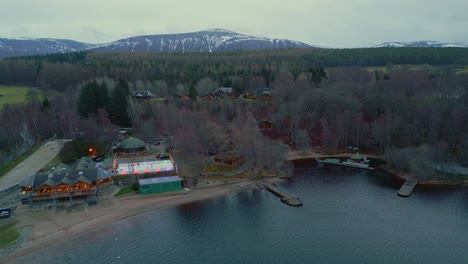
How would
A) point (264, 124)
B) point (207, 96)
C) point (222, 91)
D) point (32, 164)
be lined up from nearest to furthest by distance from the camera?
point (32, 164) < point (264, 124) < point (207, 96) < point (222, 91)

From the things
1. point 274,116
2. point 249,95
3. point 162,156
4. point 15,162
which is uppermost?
point 249,95

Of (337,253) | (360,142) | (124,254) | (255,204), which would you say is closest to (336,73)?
(360,142)

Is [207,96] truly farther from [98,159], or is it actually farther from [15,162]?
[15,162]

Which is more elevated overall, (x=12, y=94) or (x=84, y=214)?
(x=12, y=94)

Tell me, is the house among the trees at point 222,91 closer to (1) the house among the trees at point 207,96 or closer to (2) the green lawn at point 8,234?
(1) the house among the trees at point 207,96

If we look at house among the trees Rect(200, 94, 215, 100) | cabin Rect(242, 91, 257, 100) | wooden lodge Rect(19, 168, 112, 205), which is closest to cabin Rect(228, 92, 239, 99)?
A: cabin Rect(242, 91, 257, 100)

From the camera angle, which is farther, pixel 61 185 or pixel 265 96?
pixel 265 96

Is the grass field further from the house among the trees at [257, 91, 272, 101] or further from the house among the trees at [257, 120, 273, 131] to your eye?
the house among the trees at [257, 120, 273, 131]

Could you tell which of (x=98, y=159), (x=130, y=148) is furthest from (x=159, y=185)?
(x=130, y=148)
